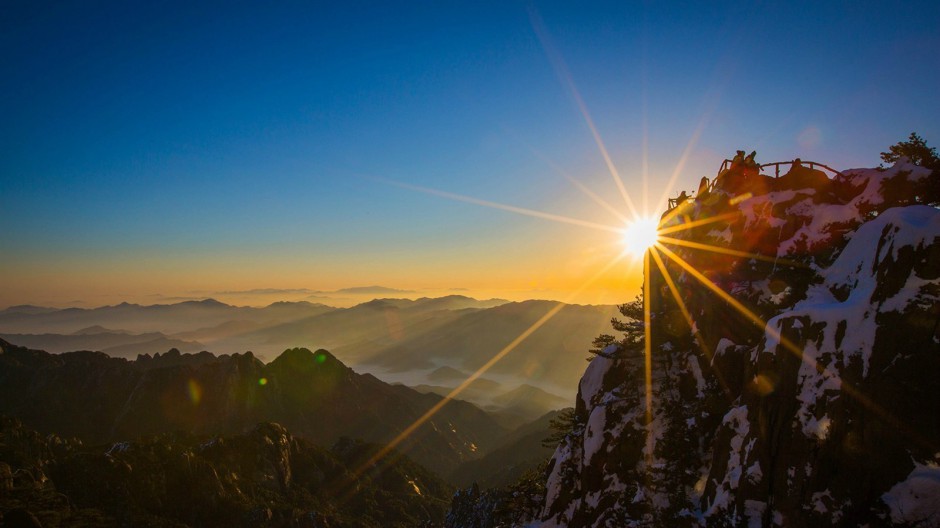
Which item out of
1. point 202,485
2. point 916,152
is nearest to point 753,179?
point 916,152

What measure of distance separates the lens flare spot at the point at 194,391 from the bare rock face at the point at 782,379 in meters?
176

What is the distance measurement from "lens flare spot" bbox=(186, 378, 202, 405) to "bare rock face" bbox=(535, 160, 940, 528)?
175601 millimetres

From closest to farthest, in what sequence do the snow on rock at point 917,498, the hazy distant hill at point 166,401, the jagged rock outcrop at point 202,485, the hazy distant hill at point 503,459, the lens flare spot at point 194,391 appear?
1. the snow on rock at point 917,498
2. the jagged rock outcrop at point 202,485
3. the hazy distant hill at point 166,401
4. the hazy distant hill at point 503,459
5. the lens flare spot at point 194,391

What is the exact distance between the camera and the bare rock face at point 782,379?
1177 centimetres

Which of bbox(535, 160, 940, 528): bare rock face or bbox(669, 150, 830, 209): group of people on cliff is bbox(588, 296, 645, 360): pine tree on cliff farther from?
bbox(669, 150, 830, 209): group of people on cliff

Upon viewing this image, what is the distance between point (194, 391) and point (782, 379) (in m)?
194

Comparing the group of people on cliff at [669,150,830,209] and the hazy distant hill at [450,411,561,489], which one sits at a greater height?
the group of people on cliff at [669,150,830,209]

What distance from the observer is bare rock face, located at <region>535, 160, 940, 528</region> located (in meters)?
11.8

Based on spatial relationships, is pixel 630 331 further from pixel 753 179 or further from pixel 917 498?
pixel 917 498

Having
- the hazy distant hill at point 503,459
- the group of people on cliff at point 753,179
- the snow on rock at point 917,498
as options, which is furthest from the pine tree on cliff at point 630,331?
the hazy distant hill at point 503,459

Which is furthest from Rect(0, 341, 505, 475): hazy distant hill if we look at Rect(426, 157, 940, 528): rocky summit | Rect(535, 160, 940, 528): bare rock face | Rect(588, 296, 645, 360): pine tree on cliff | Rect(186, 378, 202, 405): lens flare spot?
Rect(535, 160, 940, 528): bare rock face

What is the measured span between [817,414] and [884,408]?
5.49ft

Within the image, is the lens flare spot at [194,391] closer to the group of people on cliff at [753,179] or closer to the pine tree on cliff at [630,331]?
the pine tree on cliff at [630,331]

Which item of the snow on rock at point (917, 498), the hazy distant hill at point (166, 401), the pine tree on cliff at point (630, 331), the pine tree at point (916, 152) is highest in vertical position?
the pine tree at point (916, 152)
